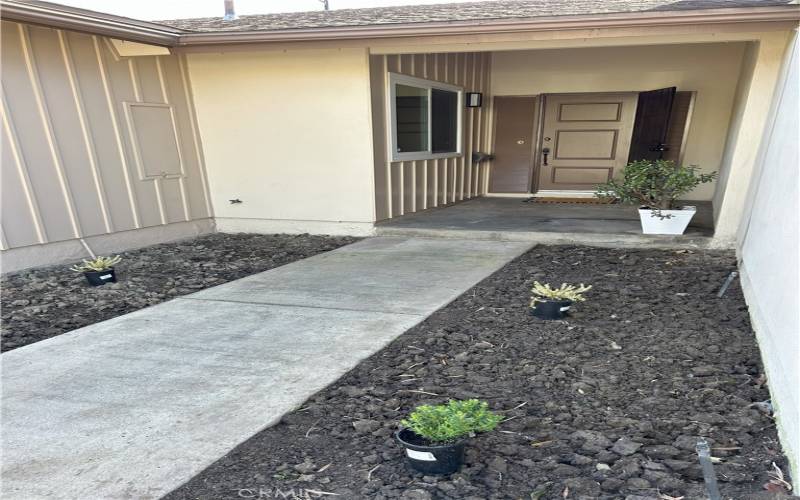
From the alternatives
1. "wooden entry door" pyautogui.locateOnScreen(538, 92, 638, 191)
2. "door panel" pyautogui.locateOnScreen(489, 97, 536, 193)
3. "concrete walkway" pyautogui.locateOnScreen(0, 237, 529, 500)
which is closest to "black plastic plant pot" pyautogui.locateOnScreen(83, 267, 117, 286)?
"concrete walkway" pyautogui.locateOnScreen(0, 237, 529, 500)

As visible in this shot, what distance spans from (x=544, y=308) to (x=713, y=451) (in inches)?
59.3

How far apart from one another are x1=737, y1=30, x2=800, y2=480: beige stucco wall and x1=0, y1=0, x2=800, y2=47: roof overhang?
0.71 meters

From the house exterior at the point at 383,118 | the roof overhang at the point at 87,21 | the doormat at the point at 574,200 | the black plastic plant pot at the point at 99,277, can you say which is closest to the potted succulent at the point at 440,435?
the house exterior at the point at 383,118

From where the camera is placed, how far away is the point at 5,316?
12.6 ft

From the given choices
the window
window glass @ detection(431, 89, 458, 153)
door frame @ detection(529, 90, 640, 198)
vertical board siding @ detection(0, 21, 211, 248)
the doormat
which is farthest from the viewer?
door frame @ detection(529, 90, 640, 198)

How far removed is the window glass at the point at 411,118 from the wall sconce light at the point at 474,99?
1452 mm

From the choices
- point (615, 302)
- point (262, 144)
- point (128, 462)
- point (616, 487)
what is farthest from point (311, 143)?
point (616, 487)

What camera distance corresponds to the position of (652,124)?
813 centimetres

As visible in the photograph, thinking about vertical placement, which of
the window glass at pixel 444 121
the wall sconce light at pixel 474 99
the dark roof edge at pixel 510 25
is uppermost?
the dark roof edge at pixel 510 25

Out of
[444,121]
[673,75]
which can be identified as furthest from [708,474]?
[673,75]

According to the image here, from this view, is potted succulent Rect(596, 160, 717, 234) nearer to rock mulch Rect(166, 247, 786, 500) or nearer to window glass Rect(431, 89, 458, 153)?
rock mulch Rect(166, 247, 786, 500)

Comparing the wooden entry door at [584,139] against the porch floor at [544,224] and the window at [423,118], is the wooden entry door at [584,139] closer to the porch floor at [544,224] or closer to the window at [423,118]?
the porch floor at [544,224]

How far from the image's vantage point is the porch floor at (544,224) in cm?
545

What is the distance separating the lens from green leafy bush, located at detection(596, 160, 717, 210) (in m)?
5.07
